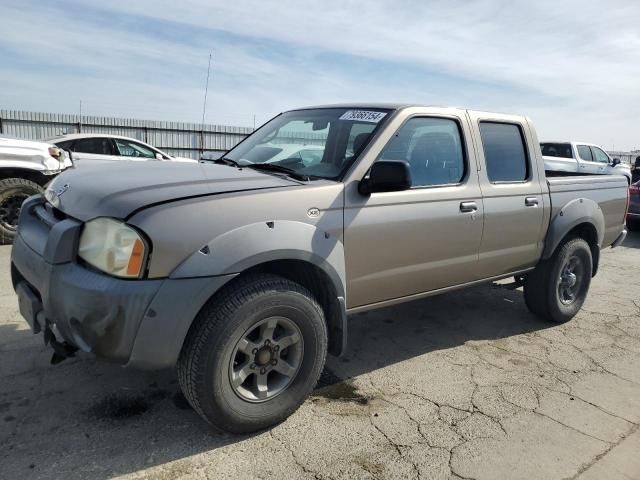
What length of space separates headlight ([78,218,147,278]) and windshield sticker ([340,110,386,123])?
5.99 ft

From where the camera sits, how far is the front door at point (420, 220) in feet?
10.5

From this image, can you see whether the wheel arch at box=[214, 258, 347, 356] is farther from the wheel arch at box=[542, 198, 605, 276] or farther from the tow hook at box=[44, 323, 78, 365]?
the wheel arch at box=[542, 198, 605, 276]

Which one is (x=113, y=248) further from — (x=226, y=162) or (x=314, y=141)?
(x=314, y=141)

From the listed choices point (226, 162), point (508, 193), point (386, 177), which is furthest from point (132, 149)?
point (386, 177)

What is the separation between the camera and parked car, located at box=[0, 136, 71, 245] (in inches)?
267

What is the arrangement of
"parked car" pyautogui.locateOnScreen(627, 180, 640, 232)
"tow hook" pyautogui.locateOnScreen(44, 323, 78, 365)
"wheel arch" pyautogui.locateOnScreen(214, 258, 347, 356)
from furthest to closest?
"parked car" pyautogui.locateOnScreen(627, 180, 640, 232), "wheel arch" pyautogui.locateOnScreen(214, 258, 347, 356), "tow hook" pyautogui.locateOnScreen(44, 323, 78, 365)

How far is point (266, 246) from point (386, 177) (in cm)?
86

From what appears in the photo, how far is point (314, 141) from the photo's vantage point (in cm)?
374

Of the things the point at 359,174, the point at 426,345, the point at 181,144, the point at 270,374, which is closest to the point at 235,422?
the point at 270,374

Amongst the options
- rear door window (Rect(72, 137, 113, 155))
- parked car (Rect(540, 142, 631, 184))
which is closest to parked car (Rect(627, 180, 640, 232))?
parked car (Rect(540, 142, 631, 184))

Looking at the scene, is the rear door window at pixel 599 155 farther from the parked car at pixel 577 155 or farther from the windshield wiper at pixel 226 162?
the windshield wiper at pixel 226 162

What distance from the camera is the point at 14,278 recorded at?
320 centimetres

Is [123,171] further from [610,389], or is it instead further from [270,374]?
[610,389]

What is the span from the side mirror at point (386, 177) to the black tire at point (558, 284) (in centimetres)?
230
